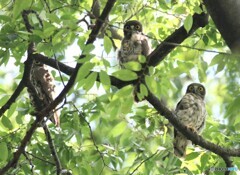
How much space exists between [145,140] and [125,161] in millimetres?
273

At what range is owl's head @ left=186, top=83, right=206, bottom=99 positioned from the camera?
503 centimetres

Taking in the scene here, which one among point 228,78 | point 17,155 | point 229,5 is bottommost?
point 17,155

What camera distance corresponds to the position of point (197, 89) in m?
5.06

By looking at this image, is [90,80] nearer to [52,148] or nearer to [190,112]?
[52,148]

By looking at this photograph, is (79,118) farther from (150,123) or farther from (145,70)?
(145,70)

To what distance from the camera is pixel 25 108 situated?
132 inches

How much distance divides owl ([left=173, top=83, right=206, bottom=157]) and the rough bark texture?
2.30m

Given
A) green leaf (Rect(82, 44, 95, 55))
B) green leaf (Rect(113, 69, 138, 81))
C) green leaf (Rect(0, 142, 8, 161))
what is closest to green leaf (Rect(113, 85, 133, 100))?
green leaf (Rect(113, 69, 138, 81))

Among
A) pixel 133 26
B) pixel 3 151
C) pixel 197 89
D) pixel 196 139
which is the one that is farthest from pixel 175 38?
pixel 197 89

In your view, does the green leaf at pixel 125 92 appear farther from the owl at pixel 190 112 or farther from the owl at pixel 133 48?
the owl at pixel 133 48

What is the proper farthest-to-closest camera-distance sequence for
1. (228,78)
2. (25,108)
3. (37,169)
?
(37,169) → (25,108) → (228,78)

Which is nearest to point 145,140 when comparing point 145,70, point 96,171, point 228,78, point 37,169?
point 96,171

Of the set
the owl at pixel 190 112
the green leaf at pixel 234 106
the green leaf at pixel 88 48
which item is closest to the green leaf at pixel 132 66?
the green leaf at pixel 88 48

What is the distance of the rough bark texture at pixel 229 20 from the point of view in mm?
1687
